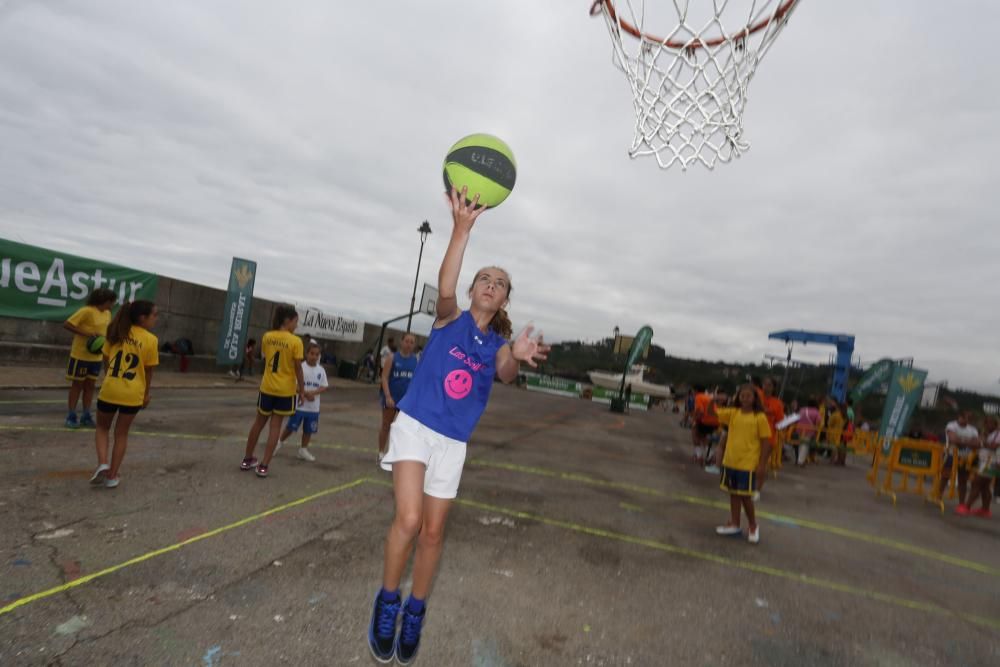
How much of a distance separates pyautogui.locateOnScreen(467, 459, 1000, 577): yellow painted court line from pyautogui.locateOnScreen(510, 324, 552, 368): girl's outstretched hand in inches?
219

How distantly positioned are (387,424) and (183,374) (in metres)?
10.7

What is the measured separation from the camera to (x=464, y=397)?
3.13 m

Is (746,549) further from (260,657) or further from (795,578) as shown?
(260,657)

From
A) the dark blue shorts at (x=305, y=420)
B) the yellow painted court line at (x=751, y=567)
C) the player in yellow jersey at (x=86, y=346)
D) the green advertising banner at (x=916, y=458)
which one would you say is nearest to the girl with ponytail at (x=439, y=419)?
the yellow painted court line at (x=751, y=567)

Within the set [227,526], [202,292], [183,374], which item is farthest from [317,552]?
[202,292]

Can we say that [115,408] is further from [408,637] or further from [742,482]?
[742,482]

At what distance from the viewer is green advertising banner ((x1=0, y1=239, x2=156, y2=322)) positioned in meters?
11.5

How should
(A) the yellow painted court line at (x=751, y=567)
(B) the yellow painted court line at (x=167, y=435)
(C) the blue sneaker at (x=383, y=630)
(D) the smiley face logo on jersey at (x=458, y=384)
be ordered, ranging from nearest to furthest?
1. (C) the blue sneaker at (x=383, y=630)
2. (D) the smiley face logo on jersey at (x=458, y=384)
3. (A) the yellow painted court line at (x=751, y=567)
4. (B) the yellow painted court line at (x=167, y=435)

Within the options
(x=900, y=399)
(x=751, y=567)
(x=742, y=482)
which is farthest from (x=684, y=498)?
(x=900, y=399)

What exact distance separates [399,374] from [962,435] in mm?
10970

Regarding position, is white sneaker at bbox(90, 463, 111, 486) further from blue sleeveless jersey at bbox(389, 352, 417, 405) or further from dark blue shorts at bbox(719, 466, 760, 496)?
dark blue shorts at bbox(719, 466, 760, 496)

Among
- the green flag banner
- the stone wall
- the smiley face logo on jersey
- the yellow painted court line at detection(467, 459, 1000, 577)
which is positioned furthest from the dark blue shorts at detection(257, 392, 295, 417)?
the green flag banner

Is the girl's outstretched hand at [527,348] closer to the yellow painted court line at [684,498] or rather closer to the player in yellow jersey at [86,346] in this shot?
the yellow painted court line at [684,498]

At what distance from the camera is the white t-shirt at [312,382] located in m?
7.44
